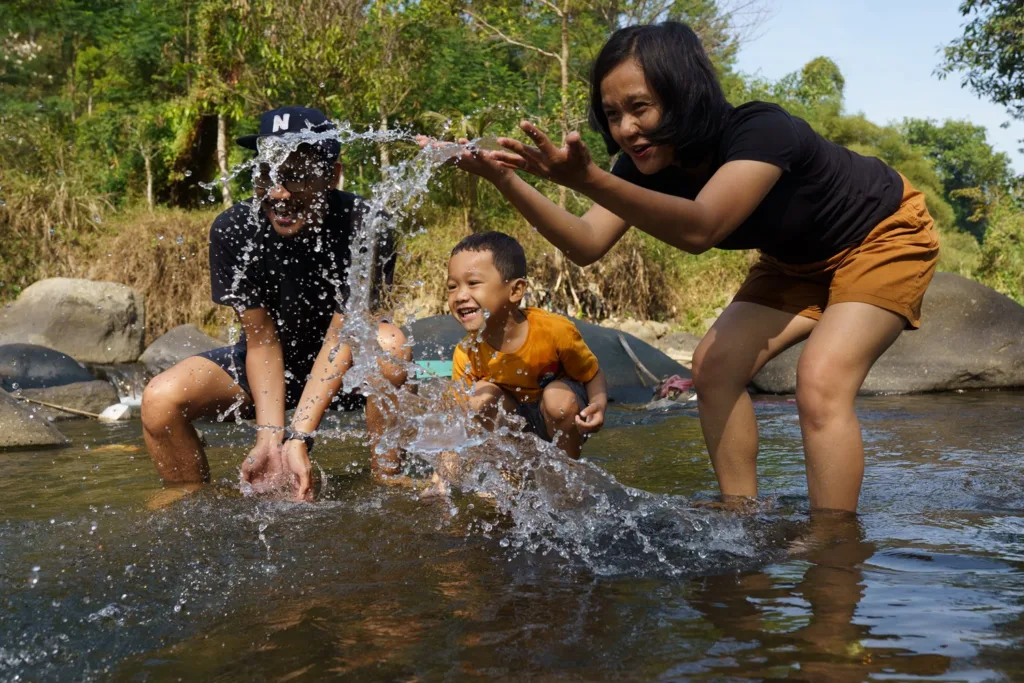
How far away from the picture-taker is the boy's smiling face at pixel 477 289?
13.5ft

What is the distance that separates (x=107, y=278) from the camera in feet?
48.5

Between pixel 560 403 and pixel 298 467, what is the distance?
1020 millimetres

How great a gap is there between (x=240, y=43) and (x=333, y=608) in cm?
1623

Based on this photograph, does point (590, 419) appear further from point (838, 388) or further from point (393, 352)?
point (838, 388)

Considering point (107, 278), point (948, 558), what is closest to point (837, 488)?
point (948, 558)

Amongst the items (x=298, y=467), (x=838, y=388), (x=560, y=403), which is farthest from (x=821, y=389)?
(x=298, y=467)

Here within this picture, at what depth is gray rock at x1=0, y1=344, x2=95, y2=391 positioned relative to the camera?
29.1 ft

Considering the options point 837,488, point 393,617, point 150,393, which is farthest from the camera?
point 150,393

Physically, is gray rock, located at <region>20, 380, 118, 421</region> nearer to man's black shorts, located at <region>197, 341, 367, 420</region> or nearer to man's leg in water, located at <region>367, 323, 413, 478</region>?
man's black shorts, located at <region>197, 341, 367, 420</region>

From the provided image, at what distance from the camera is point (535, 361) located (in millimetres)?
4191

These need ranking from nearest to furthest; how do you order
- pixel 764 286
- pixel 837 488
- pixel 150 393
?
pixel 837 488 < pixel 764 286 < pixel 150 393

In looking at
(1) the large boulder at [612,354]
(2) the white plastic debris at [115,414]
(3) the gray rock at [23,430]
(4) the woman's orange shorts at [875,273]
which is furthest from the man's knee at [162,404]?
(1) the large boulder at [612,354]

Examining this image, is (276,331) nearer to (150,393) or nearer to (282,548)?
(150,393)

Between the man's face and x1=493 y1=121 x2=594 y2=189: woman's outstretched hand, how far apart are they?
157cm
